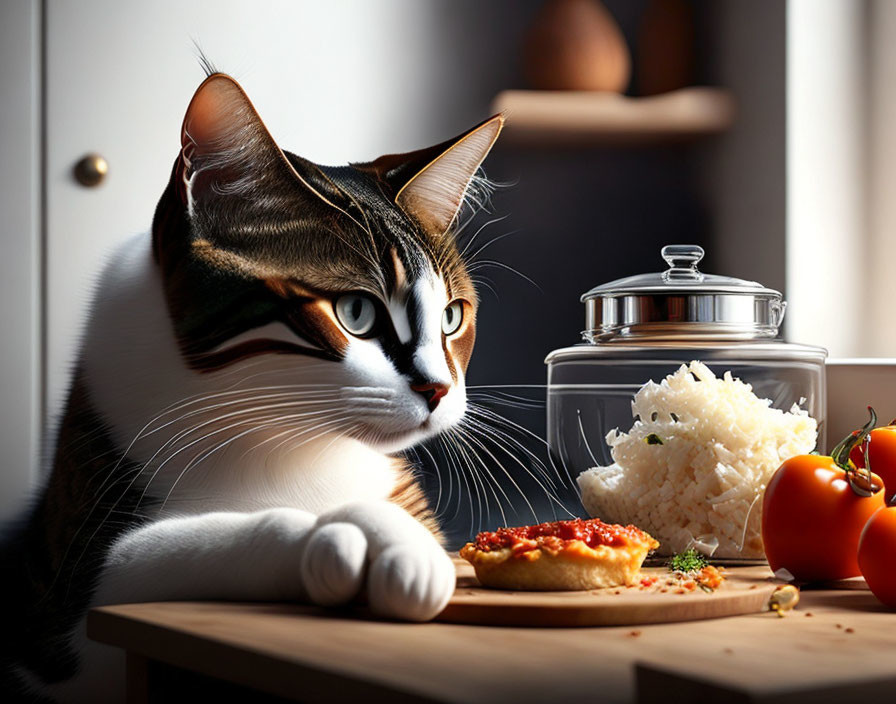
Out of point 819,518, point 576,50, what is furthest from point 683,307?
point 576,50

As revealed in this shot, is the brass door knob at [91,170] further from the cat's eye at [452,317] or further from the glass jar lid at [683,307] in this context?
the glass jar lid at [683,307]

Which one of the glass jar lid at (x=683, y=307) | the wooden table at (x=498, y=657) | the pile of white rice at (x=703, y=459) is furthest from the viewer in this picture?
the glass jar lid at (x=683, y=307)

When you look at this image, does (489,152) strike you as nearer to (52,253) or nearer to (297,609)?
(52,253)

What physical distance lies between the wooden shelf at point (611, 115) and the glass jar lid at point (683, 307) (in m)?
0.27

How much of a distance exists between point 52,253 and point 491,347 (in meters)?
0.55

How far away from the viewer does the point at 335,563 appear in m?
0.90

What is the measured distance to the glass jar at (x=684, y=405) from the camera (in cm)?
121

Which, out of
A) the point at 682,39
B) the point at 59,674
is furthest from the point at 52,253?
the point at 682,39

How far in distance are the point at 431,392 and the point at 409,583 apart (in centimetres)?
36

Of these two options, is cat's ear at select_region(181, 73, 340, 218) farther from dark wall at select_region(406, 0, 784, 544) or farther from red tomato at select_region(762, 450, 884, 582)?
red tomato at select_region(762, 450, 884, 582)

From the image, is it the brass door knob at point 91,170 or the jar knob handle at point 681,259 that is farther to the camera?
the jar knob handle at point 681,259

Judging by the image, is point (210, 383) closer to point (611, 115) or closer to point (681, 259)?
point (681, 259)

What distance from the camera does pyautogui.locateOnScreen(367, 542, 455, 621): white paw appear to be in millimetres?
875

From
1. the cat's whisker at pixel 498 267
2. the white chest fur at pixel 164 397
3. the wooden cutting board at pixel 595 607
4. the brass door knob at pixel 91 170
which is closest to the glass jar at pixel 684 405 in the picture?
the cat's whisker at pixel 498 267
